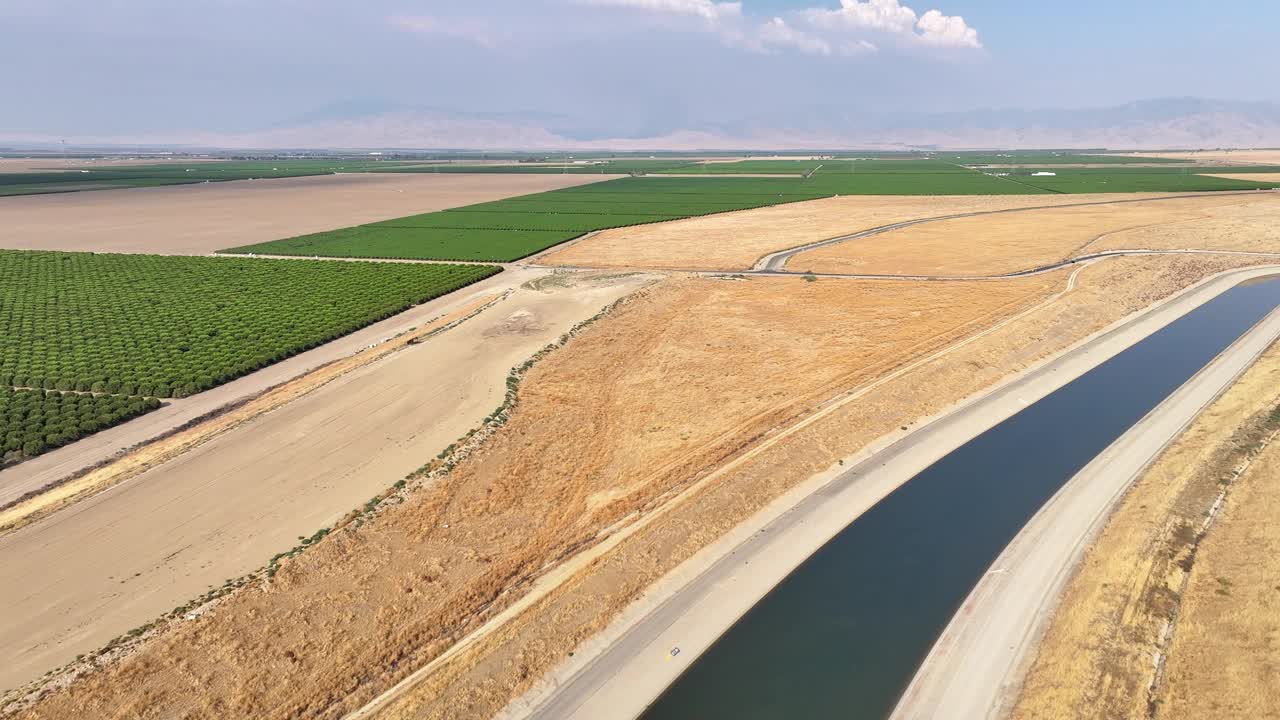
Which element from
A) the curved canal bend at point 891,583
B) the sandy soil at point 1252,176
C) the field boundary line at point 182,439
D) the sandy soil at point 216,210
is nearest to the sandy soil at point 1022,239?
the curved canal bend at point 891,583

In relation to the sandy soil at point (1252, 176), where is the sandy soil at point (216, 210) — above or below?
below

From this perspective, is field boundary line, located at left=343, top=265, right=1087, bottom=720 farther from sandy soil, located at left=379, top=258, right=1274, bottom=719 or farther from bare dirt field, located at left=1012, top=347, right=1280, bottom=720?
bare dirt field, located at left=1012, top=347, right=1280, bottom=720

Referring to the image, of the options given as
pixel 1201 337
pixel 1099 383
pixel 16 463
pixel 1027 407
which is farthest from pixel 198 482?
pixel 1201 337

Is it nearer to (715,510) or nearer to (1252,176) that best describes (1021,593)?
(715,510)

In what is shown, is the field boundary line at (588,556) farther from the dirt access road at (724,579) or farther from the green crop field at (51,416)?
the green crop field at (51,416)

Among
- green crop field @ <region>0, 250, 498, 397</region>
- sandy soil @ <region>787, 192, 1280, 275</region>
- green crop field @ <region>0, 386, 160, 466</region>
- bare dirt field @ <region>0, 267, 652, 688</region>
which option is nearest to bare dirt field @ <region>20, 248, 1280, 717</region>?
bare dirt field @ <region>0, 267, 652, 688</region>

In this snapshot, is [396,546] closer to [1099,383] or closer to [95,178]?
[1099,383]

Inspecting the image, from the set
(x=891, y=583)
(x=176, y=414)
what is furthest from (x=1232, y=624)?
(x=176, y=414)
